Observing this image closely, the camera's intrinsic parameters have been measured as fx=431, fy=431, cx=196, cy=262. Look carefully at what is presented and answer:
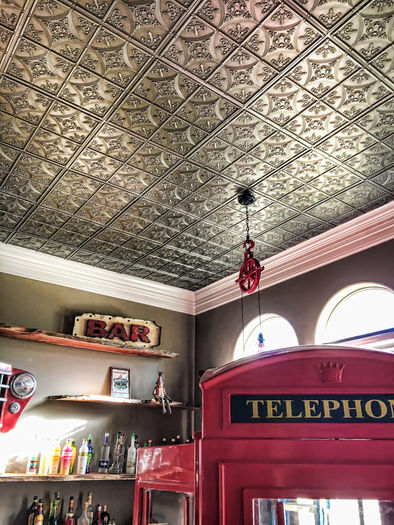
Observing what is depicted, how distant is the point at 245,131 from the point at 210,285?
2783 millimetres

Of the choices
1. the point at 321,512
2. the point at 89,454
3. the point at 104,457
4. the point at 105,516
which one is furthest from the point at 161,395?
the point at 321,512

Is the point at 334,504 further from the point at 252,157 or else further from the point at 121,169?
the point at 121,169

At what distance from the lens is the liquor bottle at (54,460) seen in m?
4.00

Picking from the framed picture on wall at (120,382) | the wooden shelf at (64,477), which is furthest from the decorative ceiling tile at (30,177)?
the wooden shelf at (64,477)

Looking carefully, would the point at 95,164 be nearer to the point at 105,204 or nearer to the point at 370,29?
the point at 105,204

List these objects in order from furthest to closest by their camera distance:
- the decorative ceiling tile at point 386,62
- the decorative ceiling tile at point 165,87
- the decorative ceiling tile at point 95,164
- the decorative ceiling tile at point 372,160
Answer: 1. the decorative ceiling tile at point 95,164
2. the decorative ceiling tile at point 372,160
3. the decorative ceiling tile at point 165,87
4. the decorative ceiling tile at point 386,62

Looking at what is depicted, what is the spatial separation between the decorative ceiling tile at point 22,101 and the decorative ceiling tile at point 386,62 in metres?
1.90

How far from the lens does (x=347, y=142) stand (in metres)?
2.96

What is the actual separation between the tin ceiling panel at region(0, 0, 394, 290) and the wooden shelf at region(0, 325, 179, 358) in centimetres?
93

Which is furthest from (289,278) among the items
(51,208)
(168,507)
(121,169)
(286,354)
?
(286,354)

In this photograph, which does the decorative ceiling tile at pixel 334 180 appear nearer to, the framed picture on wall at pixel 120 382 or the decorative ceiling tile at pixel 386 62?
the decorative ceiling tile at pixel 386 62

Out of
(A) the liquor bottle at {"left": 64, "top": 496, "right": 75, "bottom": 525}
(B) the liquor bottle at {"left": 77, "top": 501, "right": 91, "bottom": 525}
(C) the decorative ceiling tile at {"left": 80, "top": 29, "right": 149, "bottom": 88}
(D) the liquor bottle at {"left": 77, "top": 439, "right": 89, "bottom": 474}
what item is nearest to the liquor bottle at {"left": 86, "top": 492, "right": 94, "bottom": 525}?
(B) the liquor bottle at {"left": 77, "top": 501, "right": 91, "bottom": 525}

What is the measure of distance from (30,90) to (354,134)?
6.80 feet

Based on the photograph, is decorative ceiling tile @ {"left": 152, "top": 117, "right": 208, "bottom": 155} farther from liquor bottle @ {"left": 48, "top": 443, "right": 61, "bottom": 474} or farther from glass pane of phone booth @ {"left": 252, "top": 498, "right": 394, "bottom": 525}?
liquor bottle @ {"left": 48, "top": 443, "right": 61, "bottom": 474}
